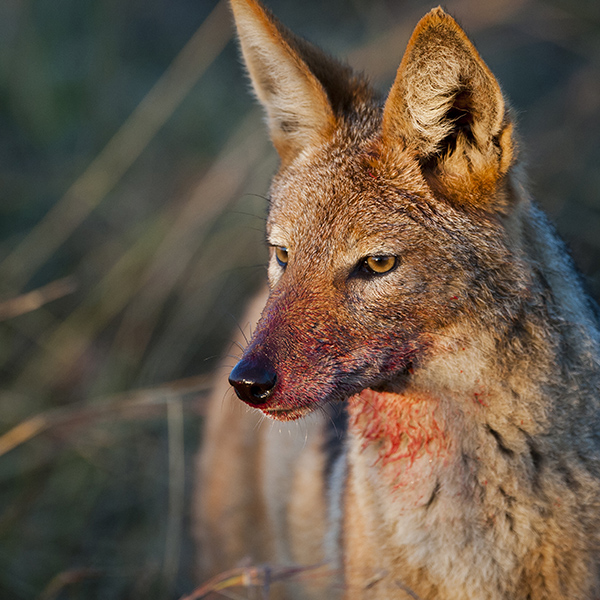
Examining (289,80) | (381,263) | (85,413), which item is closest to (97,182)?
(85,413)

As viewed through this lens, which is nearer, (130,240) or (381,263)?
(381,263)

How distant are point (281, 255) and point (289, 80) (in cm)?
73

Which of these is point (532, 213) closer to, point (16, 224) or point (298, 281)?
point (298, 281)

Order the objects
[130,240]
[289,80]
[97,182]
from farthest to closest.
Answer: [130,240] < [97,182] < [289,80]

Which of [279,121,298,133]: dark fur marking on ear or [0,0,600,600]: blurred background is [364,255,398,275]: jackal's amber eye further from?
[0,0,600,600]: blurred background

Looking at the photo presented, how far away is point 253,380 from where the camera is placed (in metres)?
2.22

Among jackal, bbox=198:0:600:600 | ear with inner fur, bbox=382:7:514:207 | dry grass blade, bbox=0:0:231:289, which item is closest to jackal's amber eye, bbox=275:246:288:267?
jackal, bbox=198:0:600:600

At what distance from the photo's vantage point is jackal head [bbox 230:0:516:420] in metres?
2.29

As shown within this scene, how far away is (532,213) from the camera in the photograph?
262cm

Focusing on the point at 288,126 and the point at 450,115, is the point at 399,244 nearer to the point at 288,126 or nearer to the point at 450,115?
the point at 450,115

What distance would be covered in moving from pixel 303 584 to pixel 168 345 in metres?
2.33

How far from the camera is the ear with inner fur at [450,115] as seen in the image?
223 centimetres

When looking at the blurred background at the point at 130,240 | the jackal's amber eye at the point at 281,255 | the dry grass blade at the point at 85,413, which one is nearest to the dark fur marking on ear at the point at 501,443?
the jackal's amber eye at the point at 281,255

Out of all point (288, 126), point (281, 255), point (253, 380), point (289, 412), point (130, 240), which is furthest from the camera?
point (130, 240)
